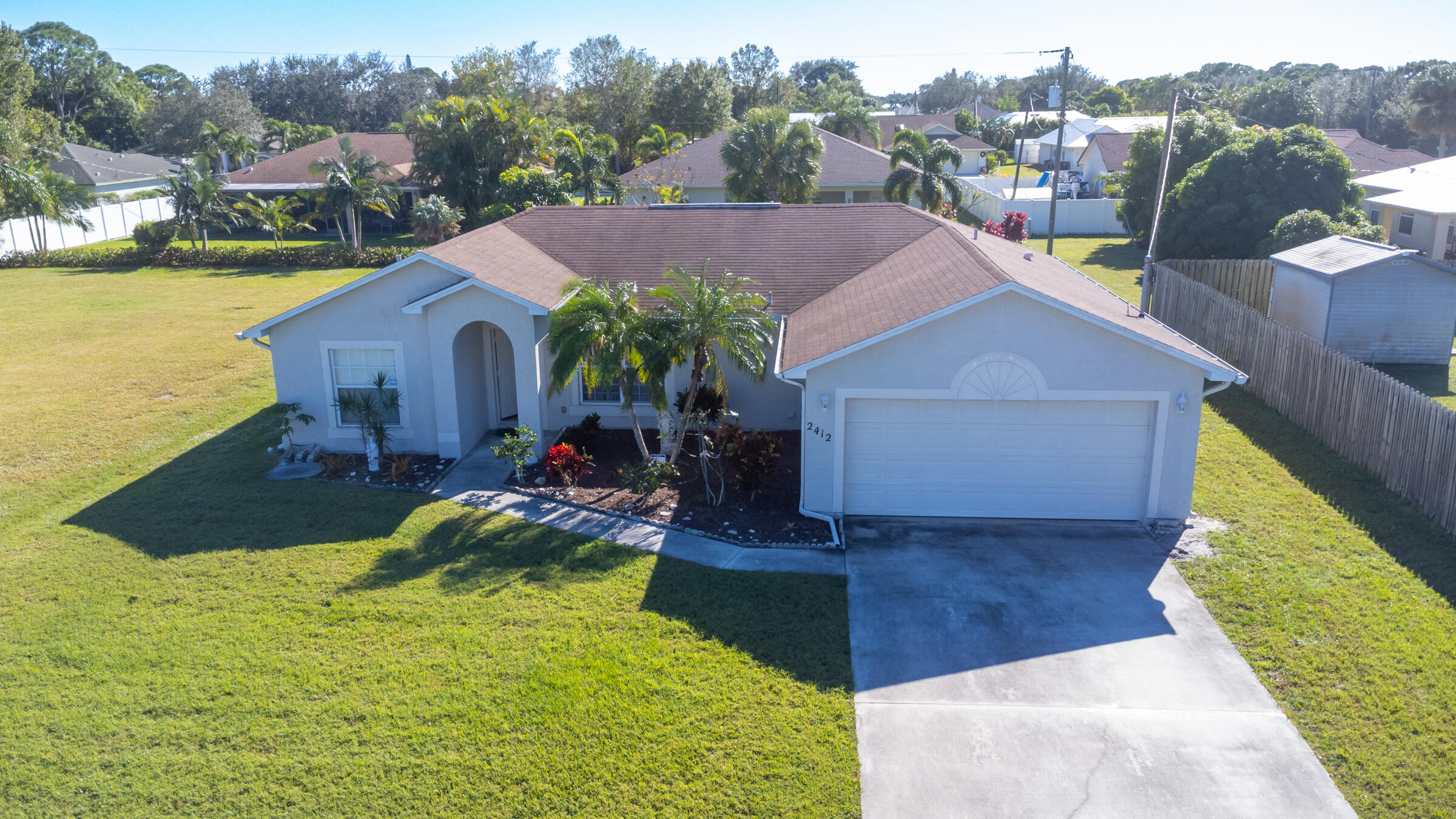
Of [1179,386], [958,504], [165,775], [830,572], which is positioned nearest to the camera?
[165,775]

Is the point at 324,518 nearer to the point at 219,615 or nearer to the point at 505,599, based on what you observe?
the point at 219,615

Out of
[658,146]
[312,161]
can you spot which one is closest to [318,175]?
[312,161]

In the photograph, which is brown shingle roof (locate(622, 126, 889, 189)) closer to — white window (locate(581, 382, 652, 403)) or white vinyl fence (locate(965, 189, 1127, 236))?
white vinyl fence (locate(965, 189, 1127, 236))

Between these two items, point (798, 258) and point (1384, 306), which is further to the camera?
point (1384, 306)

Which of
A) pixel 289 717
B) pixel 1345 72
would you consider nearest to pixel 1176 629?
pixel 289 717

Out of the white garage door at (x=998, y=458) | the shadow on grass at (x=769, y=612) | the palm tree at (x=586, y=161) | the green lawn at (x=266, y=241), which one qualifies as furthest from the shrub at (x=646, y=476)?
the green lawn at (x=266, y=241)

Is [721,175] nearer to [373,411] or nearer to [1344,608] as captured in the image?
[373,411]

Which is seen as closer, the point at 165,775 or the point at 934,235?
the point at 165,775

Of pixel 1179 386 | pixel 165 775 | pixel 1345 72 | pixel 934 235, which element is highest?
pixel 1345 72
